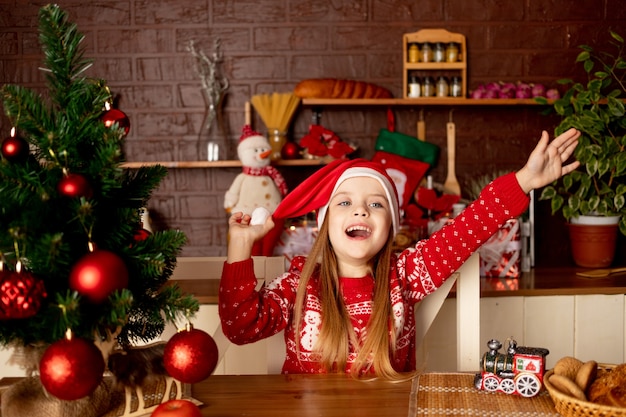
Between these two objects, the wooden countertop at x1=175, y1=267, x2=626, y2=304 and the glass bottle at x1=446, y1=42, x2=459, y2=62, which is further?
the glass bottle at x1=446, y1=42, x2=459, y2=62

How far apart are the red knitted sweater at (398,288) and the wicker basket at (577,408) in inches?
16.7

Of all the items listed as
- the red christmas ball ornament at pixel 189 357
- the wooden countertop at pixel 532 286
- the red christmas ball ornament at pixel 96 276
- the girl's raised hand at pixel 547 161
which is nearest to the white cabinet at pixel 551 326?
the wooden countertop at pixel 532 286

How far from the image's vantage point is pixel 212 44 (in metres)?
2.62

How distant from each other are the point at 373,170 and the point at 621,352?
1095mm

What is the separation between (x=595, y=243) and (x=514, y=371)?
4.80 feet

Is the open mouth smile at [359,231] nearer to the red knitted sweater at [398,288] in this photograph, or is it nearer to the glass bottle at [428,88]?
the red knitted sweater at [398,288]

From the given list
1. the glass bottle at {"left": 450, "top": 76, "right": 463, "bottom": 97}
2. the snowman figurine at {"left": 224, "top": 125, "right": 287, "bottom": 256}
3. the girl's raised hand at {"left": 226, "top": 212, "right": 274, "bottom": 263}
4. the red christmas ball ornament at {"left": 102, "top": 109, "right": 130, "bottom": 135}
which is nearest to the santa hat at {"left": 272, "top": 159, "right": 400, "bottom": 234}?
the girl's raised hand at {"left": 226, "top": 212, "right": 274, "bottom": 263}

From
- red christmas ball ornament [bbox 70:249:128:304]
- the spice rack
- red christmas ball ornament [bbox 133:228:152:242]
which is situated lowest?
red christmas ball ornament [bbox 70:249:128:304]

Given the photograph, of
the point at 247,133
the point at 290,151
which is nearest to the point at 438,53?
the point at 290,151

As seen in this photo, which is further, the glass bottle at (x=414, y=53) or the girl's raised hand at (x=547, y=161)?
the glass bottle at (x=414, y=53)

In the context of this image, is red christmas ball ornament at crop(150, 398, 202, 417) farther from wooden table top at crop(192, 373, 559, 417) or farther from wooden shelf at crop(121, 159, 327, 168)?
wooden shelf at crop(121, 159, 327, 168)

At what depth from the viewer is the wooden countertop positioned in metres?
1.91

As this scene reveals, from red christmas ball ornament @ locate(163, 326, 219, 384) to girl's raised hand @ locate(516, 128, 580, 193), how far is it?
717 millimetres

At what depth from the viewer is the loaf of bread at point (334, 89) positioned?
Answer: 2.50 m
